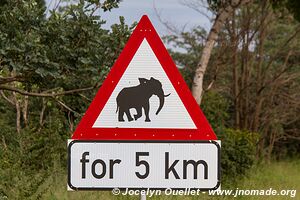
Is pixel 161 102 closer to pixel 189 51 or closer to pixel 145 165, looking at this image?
pixel 145 165

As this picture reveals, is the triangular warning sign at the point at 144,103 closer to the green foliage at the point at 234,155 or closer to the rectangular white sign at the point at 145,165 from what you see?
the rectangular white sign at the point at 145,165

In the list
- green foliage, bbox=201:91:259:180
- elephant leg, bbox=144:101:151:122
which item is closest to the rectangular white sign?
elephant leg, bbox=144:101:151:122

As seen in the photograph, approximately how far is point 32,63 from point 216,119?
14194mm

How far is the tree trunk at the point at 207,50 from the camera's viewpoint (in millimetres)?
13070

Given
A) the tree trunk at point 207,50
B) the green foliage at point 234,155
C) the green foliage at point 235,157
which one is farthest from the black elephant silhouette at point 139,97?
→ the green foliage at point 235,157

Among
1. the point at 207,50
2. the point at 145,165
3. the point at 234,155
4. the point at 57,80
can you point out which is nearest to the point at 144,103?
the point at 145,165

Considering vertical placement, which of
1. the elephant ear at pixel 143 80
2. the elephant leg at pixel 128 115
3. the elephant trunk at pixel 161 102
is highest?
the elephant ear at pixel 143 80

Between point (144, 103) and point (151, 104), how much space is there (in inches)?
1.7

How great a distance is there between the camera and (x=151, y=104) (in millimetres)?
3551

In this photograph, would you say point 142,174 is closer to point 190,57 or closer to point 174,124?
point 174,124

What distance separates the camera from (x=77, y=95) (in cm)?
823

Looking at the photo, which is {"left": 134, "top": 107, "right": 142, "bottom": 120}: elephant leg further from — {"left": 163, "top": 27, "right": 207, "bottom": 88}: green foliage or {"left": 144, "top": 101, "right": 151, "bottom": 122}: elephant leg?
{"left": 163, "top": 27, "right": 207, "bottom": 88}: green foliage

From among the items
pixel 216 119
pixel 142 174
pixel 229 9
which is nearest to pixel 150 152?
pixel 142 174

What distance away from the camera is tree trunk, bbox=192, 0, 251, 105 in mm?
13070
